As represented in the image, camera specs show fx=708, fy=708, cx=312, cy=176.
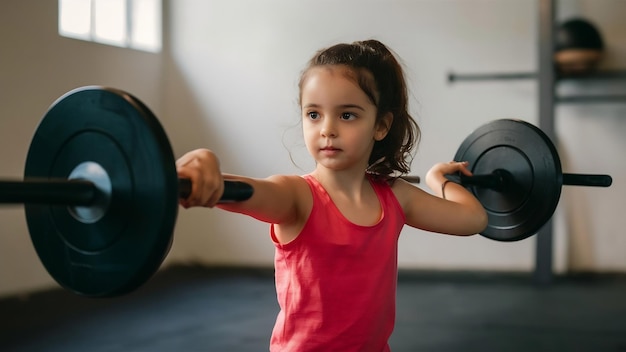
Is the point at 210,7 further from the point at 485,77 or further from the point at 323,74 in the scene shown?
the point at 323,74

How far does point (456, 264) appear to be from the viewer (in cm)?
438

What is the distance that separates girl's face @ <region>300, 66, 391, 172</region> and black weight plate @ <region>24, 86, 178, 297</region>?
37cm

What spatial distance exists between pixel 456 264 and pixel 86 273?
3.70 metres

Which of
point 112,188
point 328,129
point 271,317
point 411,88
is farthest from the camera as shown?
point 411,88

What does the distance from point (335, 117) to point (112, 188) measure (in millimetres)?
435

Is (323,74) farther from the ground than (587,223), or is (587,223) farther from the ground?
(323,74)

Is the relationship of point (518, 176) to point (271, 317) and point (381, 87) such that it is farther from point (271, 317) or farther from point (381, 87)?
point (271, 317)

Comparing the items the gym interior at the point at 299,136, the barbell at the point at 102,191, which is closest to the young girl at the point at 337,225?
the barbell at the point at 102,191

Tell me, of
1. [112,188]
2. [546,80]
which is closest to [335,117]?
[112,188]

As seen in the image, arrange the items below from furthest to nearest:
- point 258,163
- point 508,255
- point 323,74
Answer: point 258,163, point 508,255, point 323,74

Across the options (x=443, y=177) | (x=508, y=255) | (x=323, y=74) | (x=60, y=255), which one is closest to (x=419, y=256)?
(x=508, y=255)

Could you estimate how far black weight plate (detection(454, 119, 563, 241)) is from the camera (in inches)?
60.0

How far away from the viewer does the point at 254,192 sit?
1028 millimetres

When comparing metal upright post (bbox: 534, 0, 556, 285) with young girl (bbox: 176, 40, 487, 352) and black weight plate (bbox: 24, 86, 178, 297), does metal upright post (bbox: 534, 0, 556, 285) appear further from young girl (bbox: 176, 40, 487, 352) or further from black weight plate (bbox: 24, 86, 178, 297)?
black weight plate (bbox: 24, 86, 178, 297)
